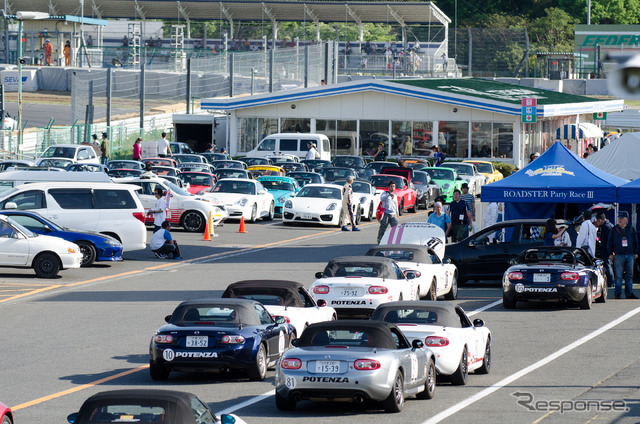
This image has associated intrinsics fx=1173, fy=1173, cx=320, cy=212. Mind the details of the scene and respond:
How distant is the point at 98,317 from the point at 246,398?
7.28 metres

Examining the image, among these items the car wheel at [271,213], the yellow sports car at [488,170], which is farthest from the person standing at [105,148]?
the yellow sports car at [488,170]

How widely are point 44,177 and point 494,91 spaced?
37.0 metres

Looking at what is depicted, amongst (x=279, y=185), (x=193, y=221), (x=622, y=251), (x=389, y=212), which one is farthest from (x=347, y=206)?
(x=622, y=251)

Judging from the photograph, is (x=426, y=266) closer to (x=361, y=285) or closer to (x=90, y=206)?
(x=361, y=285)

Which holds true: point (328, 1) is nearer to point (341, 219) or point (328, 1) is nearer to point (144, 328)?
point (341, 219)

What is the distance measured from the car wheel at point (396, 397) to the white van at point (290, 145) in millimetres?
42076

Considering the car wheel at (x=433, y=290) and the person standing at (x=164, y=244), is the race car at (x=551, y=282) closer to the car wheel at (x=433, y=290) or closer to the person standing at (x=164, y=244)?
the car wheel at (x=433, y=290)

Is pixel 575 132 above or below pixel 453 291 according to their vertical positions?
above

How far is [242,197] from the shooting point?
38.2 meters

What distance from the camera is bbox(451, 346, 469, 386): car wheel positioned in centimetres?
1452

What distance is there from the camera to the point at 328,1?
96.5 meters

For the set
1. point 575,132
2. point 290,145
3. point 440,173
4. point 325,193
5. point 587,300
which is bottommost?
point 587,300

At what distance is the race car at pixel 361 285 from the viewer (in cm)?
1950

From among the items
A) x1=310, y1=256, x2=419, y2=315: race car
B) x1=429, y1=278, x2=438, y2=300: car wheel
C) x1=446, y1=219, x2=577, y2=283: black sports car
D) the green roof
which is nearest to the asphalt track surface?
x1=446, y1=219, x2=577, y2=283: black sports car
